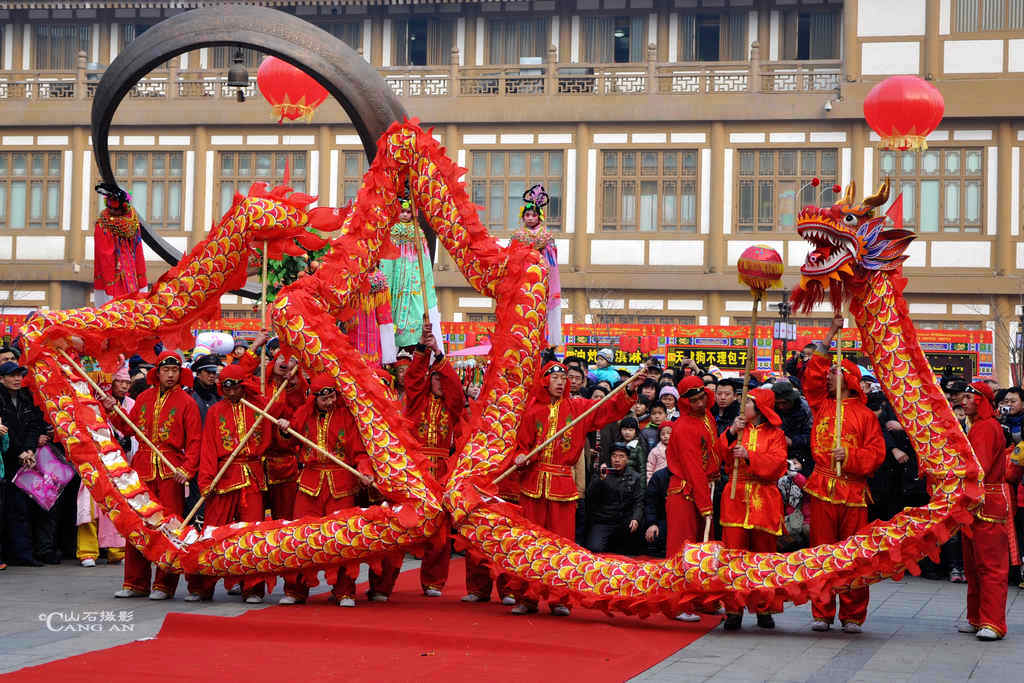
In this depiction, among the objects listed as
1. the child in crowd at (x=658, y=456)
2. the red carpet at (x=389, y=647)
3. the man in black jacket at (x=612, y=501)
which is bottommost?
the red carpet at (x=389, y=647)

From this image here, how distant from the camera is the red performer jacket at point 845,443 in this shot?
24.1ft

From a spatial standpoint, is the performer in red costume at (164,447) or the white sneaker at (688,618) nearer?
the white sneaker at (688,618)

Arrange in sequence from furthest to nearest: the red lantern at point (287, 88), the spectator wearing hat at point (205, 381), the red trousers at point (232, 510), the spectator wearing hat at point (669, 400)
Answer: the red lantern at point (287, 88) < the spectator wearing hat at point (669, 400) < the spectator wearing hat at point (205, 381) < the red trousers at point (232, 510)

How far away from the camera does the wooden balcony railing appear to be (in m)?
23.0

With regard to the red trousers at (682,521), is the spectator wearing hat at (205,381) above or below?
above

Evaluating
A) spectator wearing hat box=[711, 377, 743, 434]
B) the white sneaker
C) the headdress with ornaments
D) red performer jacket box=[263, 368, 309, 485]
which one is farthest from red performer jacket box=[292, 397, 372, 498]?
spectator wearing hat box=[711, 377, 743, 434]

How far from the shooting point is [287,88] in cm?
1306

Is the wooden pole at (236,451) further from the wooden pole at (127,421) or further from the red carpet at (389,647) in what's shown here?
the red carpet at (389,647)

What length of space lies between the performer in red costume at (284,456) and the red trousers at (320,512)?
17.4 inches

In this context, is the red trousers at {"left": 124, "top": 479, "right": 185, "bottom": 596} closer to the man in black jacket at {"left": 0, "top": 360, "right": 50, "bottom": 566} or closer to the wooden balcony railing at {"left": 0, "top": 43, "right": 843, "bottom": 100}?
the man in black jacket at {"left": 0, "top": 360, "right": 50, "bottom": 566}

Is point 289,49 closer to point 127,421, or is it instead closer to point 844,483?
point 127,421

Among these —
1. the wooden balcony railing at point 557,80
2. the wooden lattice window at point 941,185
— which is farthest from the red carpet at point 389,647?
the wooden balcony railing at point 557,80

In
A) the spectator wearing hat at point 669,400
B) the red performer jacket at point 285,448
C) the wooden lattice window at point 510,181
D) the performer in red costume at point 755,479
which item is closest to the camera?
the performer in red costume at point 755,479

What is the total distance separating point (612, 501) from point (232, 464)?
9.82ft
